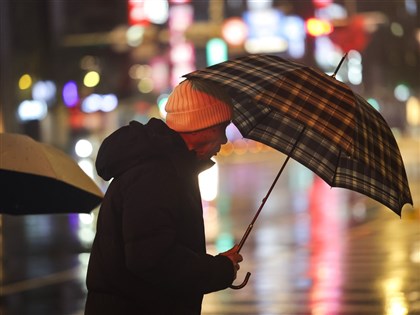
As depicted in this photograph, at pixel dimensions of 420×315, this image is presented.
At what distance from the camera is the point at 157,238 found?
4.22 meters

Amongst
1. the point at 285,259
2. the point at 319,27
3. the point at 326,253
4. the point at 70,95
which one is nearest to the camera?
the point at 285,259

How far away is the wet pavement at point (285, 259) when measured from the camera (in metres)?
11.2

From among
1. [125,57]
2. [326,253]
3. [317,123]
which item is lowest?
[125,57]

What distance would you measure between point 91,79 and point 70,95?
653cm

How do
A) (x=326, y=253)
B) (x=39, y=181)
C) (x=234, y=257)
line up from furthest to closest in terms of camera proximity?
1. (x=326, y=253)
2. (x=39, y=181)
3. (x=234, y=257)

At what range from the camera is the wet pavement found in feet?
36.9

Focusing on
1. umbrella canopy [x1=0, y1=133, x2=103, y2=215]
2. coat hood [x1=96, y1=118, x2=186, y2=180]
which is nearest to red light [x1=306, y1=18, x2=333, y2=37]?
umbrella canopy [x1=0, y1=133, x2=103, y2=215]

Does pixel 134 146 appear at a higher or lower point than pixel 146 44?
higher

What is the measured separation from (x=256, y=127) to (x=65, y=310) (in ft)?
20.5

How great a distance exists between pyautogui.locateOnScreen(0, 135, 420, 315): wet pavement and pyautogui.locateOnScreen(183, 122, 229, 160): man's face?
5980 millimetres

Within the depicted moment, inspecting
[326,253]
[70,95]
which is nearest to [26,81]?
[70,95]

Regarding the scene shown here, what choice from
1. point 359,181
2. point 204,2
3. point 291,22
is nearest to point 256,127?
point 359,181

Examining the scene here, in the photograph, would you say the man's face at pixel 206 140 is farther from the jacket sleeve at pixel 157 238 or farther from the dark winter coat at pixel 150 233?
the jacket sleeve at pixel 157 238

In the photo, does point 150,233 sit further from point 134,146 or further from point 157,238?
point 134,146
